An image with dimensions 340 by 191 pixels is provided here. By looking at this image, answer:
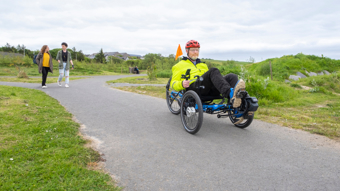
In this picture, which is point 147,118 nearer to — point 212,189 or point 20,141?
point 20,141

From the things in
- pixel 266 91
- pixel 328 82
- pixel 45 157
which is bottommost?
pixel 45 157

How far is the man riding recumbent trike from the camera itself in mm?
3525

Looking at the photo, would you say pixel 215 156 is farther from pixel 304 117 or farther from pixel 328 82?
pixel 328 82

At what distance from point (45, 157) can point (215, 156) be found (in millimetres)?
2144

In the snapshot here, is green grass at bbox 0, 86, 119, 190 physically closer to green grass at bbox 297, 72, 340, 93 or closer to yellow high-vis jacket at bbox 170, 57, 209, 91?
yellow high-vis jacket at bbox 170, 57, 209, 91

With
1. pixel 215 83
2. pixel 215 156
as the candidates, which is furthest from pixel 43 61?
pixel 215 156

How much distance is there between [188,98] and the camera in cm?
406

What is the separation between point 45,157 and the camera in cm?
263

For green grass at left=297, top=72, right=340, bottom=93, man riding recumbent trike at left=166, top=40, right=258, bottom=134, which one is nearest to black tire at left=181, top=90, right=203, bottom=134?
man riding recumbent trike at left=166, top=40, right=258, bottom=134

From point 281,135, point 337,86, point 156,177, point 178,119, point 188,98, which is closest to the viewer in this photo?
point 156,177

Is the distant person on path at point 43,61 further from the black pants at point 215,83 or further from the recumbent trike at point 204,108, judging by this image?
the black pants at point 215,83

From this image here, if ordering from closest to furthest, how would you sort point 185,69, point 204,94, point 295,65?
1. point 204,94
2. point 185,69
3. point 295,65

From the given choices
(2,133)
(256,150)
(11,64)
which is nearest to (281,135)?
(256,150)

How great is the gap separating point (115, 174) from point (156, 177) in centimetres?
46
